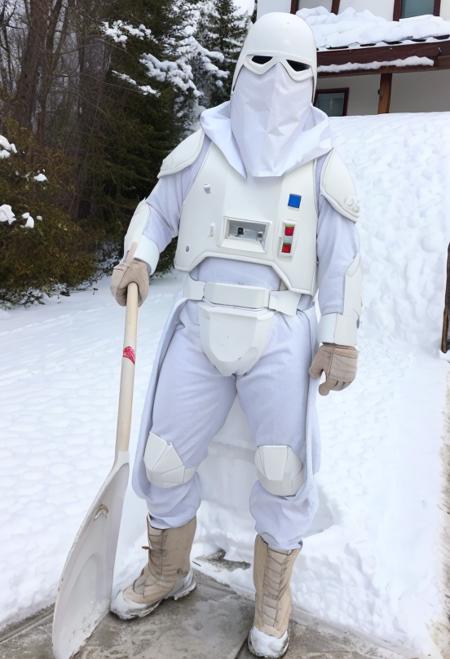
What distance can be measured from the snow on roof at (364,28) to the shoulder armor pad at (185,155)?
10.4m

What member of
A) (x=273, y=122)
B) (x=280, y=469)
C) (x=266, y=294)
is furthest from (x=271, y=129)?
(x=280, y=469)

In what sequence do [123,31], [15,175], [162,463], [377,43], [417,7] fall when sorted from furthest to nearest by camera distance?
[417,7] → [377,43] → [123,31] → [15,175] → [162,463]

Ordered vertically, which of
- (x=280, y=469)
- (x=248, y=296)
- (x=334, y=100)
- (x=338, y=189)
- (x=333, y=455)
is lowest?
(x=333, y=455)

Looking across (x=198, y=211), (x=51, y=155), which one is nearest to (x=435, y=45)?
(x=51, y=155)

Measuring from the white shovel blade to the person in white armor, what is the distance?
11cm

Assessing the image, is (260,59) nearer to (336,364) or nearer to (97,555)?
(336,364)

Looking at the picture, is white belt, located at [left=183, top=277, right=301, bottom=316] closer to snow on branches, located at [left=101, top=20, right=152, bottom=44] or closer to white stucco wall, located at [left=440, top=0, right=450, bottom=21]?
snow on branches, located at [left=101, top=20, right=152, bottom=44]

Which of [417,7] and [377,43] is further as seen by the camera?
[417,7]

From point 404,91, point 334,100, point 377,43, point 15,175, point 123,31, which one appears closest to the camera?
point 15,175

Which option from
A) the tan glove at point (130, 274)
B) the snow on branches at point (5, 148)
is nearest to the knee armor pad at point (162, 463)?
the tan glove at point (130, 274)

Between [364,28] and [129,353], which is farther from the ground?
[364,28]

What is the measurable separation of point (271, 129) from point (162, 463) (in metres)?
1.19

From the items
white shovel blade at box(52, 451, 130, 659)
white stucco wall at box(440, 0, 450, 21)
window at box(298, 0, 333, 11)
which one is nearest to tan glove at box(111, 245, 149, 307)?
white shovel blade at box(52, 451, 130, 659)

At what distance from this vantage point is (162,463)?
188cm
